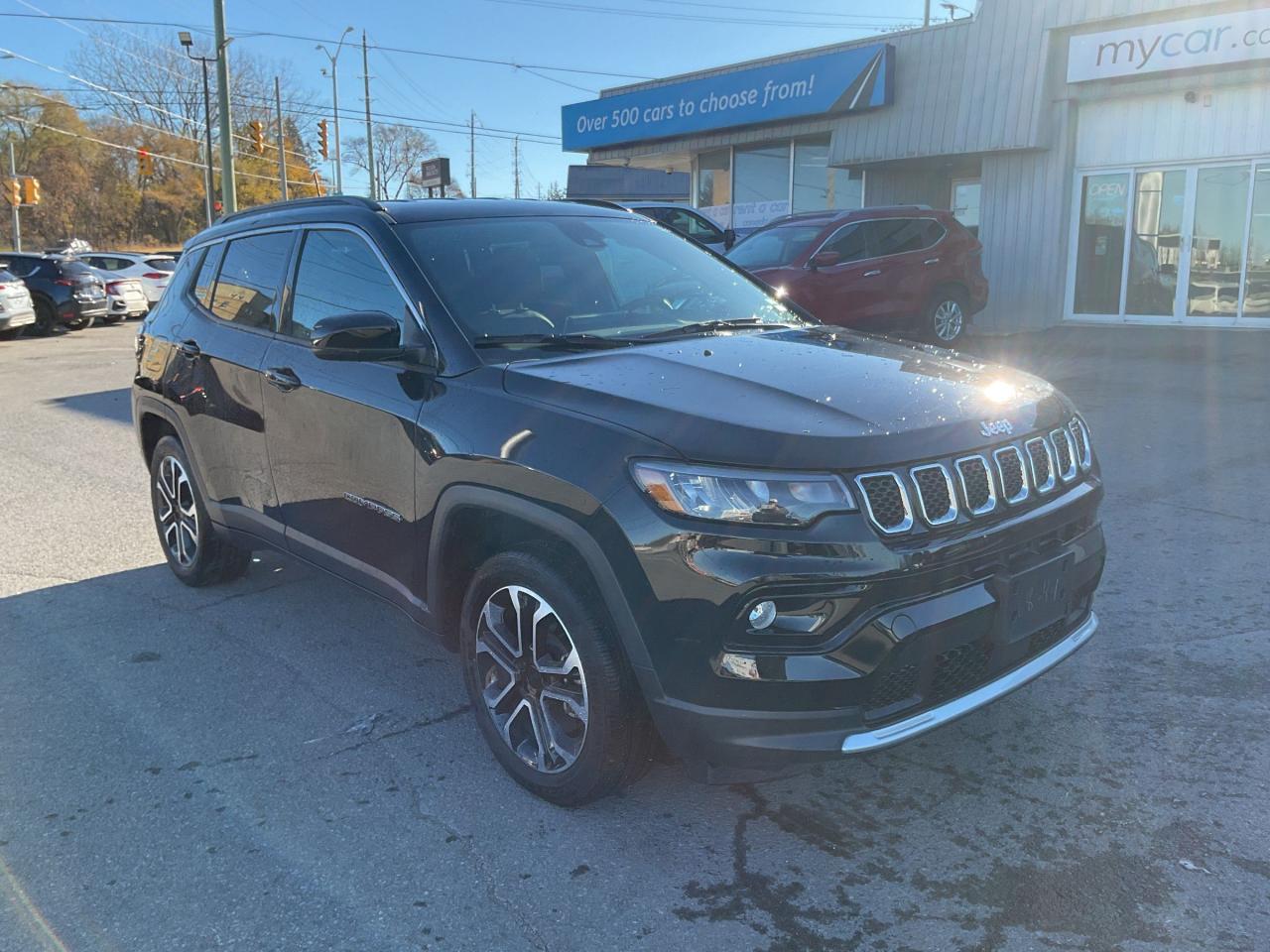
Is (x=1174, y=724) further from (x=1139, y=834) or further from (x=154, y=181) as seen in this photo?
(x=154, y=181)

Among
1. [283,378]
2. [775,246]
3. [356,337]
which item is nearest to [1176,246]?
[775,246]

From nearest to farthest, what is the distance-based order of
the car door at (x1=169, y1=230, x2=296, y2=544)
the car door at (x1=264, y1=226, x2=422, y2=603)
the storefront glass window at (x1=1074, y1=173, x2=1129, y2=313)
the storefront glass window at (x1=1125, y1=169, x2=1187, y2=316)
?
the car door at (x1=264, y1=226, x2=422, y2=603), the car door at (x1=169, y1=230, x2=296, y2=544), the storefront glass window at (x1=1125, y1=169, x2=1187, y2=316), the storefront glass window at (x1=1074, y1=173, x2=1129, y2=313)

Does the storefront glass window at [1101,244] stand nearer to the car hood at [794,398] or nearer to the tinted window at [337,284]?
the car hood at [794,398]

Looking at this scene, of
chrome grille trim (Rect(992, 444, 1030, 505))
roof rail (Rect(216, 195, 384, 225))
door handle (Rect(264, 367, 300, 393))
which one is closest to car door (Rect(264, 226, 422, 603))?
door handle (Rect(264, 367, 300, 393))

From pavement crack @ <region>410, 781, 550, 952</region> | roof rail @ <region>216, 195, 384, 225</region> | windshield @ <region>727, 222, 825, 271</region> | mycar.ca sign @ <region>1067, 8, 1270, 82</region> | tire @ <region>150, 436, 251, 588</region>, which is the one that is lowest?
→ pavement crack @ <region>410, 781, 550, 952</region>

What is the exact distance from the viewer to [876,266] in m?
12.1

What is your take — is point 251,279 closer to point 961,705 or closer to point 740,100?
point 961,705

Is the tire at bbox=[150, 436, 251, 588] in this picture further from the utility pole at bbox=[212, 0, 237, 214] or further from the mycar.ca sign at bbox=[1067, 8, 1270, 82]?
the utility pole at bbox=[212, 0, 237, 214]

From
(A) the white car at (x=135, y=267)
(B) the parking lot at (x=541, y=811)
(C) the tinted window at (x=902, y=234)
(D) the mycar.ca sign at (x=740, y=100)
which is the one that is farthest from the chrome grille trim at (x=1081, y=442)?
(A) the white car at (x=135, y=267)

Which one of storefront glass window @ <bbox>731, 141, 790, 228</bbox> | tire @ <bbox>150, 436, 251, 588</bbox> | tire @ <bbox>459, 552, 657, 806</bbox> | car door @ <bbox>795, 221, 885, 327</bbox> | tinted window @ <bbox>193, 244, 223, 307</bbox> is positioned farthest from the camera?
storefront glass window @ <bbox>731, 141, 790, 228</bbox>

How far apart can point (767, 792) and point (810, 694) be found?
78 centimetres

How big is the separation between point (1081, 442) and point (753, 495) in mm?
1415

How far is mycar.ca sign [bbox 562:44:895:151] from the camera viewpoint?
17.8 metres

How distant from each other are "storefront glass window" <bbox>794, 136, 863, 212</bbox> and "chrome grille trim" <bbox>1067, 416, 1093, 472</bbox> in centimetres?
1706
